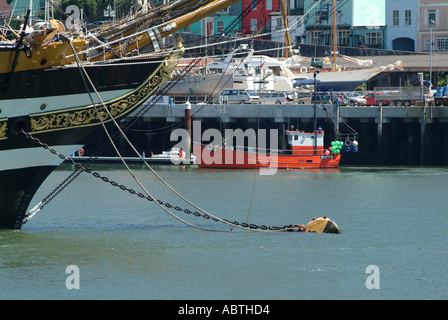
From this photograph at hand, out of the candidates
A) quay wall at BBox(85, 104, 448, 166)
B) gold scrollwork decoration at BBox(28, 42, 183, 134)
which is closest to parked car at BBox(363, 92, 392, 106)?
quay wall at BBox(85, 104, 448, 166)

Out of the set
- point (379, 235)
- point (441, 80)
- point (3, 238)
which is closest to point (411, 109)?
point (441, 80)

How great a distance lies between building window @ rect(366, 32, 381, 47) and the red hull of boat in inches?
1051

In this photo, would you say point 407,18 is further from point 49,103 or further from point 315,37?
point 49,103

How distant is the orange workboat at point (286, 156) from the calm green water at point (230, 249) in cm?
1139

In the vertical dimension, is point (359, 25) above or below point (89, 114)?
above

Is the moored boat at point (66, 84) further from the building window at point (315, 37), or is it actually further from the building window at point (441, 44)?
the building window at point (441, 44)

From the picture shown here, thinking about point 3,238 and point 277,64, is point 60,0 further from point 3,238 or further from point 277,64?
point 3,238

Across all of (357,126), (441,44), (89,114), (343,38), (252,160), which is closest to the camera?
(89,114)

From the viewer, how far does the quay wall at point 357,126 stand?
41.5 m

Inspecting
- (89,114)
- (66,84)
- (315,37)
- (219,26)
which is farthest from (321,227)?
(219,26)

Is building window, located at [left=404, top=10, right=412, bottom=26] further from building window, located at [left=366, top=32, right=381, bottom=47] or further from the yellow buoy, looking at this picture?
the yellow buoy

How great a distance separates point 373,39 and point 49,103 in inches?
2088

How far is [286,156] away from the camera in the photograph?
135 feet

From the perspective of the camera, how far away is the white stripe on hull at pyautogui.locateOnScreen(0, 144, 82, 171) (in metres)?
16.5
